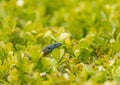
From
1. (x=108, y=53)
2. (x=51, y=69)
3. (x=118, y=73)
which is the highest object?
(x=108, y=53)

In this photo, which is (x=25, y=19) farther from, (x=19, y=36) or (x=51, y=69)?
(x=51, y=69)

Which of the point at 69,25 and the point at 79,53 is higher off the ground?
the point at 69,25

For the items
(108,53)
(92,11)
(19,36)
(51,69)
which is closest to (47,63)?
(51,69)

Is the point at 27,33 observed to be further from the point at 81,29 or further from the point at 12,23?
the point at 81,29

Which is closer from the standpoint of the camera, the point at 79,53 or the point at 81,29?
the point at 79,53

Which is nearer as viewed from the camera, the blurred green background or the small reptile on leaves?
the blurred green background

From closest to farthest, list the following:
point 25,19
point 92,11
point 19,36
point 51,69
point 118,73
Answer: point 118,73 < point 51,69 < point 19,36 < point 25,19 < point 92,11

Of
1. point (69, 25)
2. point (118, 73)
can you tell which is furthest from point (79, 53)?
point (69, 25)

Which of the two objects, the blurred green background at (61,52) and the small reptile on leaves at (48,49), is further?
the small reptile on leaves at (48,49)

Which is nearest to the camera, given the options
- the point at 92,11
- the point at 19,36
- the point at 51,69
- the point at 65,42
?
the point at 51,69
